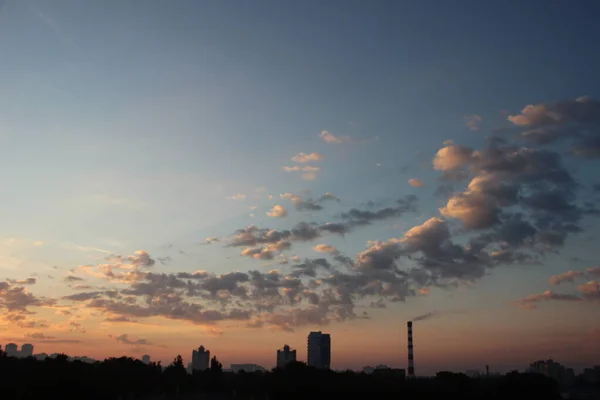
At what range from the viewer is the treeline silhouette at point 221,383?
308ft

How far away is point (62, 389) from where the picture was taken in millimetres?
88875

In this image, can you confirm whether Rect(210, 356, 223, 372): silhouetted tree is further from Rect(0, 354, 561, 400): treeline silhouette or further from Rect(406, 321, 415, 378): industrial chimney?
Rect(406, 321, 415, 378): industrial chimney

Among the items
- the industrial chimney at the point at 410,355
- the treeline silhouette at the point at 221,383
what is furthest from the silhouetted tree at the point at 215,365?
the industrial chimney at the point at 410,355

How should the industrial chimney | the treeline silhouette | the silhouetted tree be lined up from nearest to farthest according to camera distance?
the treeline silhouette
the silhouetted tree
the industrial chimney

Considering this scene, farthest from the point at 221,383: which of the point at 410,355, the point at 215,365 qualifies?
the point at 410,355

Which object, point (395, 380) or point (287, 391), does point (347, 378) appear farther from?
point (287, 391)

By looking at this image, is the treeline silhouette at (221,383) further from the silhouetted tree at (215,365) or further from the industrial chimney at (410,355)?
the industrial chimney at (410,355)

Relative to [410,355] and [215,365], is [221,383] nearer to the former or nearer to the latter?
[215,365]

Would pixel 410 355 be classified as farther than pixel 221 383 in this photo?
Yes

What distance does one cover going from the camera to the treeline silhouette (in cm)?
9381

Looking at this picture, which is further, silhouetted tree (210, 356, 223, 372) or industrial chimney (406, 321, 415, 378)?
industrial chimney (406, 321, 415, 378)

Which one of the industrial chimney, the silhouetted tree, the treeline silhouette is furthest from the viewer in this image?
the industrial chimney

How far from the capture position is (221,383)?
129 metres

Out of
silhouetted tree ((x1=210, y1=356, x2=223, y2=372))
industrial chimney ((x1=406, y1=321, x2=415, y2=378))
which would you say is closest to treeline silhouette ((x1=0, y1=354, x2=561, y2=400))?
silhouetted tree ((x1=210, y1=356, x2=223, y2=372))
